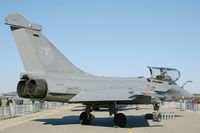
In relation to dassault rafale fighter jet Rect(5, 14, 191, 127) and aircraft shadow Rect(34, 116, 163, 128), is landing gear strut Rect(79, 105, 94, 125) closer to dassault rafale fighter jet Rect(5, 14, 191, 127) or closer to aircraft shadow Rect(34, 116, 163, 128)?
dassault rafale fighter jet Rect(5, 14, 191, 127)

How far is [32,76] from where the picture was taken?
50.3 ft

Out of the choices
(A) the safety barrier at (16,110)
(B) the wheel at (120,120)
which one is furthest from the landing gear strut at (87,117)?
(A) the safety barrier at (16,110)

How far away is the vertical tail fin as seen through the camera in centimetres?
1584

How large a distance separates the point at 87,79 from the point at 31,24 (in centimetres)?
404

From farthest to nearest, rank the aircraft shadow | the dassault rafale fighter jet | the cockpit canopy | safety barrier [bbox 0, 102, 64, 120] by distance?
safety barrier [bbox 0, 102, 64, 120]
the cockpit canopy
the aircraft shadow
the dassault rafale fighter jet

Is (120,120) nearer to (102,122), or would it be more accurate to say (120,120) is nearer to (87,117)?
(87,117)

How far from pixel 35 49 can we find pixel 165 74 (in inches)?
321

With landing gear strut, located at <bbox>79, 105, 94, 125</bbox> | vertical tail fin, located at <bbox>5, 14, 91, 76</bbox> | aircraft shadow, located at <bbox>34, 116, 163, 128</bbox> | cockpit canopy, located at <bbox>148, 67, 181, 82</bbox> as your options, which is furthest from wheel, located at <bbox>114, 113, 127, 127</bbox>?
cockpit canopy, located at <bbox>148, 67, 181, 82</bbox>

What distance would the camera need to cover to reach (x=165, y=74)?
19.6m

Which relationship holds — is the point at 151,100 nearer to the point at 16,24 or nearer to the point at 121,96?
the point at 121,96

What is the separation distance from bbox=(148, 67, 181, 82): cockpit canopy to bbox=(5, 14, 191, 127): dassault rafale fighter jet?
126cm

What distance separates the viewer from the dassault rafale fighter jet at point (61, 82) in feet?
49.2

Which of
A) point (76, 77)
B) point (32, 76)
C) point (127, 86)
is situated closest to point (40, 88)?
point (32, 76)

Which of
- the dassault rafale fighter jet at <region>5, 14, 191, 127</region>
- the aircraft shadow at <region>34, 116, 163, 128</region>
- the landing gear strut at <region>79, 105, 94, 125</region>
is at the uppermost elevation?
the dassault rafale fighter jet at <region>5, 14, 191, 127</region>
